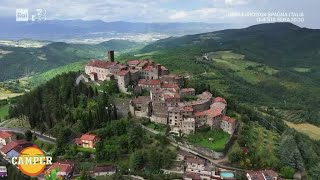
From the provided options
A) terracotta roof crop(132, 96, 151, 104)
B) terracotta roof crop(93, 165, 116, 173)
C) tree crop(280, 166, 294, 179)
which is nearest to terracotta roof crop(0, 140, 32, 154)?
terracotta roof crop(93, 165, 116, 173)

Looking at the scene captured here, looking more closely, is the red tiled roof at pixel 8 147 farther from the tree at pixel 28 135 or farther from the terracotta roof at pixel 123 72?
the terracotta roof at pixel 123 72

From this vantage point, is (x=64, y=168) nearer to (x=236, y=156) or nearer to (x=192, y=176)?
(x=192, y=176)

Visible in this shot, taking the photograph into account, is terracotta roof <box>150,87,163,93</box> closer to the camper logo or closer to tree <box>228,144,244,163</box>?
tree <box>228,144,244,163</box>

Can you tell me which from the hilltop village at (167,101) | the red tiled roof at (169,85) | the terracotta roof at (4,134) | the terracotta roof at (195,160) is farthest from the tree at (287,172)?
the terracotta roof at (4,134)

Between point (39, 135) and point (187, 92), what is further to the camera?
point (187, 92)

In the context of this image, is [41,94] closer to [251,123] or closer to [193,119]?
[193,119]

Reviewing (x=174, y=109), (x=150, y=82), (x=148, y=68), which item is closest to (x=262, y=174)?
(x=174, y=109)
